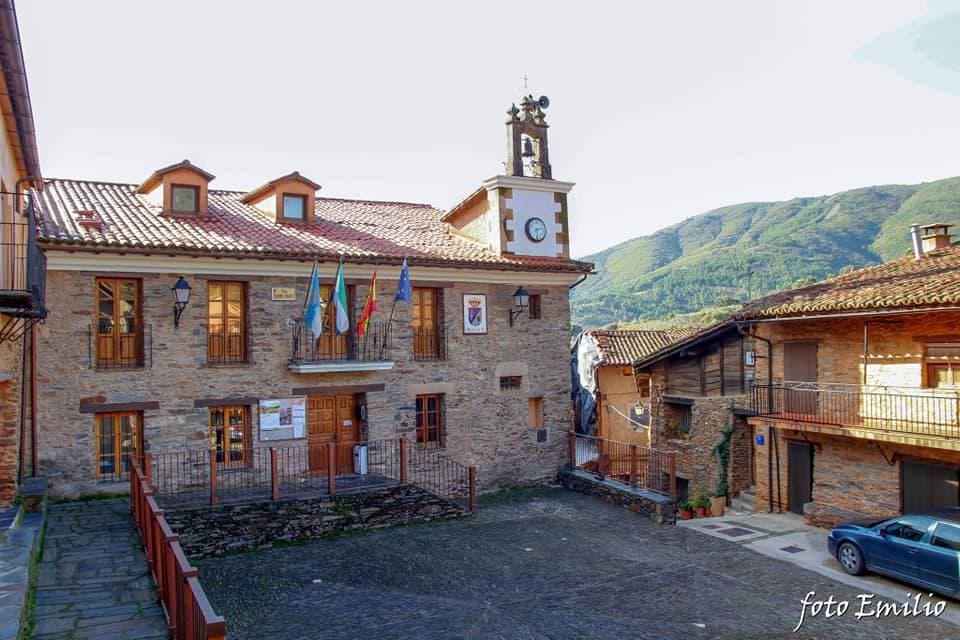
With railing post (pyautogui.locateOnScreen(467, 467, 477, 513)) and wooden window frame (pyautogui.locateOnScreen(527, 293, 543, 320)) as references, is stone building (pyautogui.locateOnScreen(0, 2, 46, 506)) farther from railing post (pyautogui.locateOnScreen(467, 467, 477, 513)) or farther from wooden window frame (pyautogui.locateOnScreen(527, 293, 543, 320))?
wooden window frame (pyautogui.locateOnScreen(527, 293, 543, 320))

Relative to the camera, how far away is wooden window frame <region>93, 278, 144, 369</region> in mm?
13945

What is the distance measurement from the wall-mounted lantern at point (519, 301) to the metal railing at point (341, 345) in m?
3.32

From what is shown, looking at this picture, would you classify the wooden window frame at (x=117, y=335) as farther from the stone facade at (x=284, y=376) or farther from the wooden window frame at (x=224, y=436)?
the wooden window frame at (x=224, y=436)

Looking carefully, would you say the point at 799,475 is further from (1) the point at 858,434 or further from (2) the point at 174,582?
(2) the point at 174,582

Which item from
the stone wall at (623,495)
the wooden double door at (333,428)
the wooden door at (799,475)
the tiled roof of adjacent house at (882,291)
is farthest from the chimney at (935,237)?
the wooden double door at (333,428)

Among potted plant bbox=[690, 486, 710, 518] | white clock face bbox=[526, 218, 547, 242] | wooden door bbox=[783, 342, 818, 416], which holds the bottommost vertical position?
potted plant bbox=[690, 486, 710, 518]

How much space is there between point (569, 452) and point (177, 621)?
13000 millimetres

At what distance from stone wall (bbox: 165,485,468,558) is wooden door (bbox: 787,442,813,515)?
323 inches

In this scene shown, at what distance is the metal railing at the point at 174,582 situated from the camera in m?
5.93

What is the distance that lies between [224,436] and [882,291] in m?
14.0

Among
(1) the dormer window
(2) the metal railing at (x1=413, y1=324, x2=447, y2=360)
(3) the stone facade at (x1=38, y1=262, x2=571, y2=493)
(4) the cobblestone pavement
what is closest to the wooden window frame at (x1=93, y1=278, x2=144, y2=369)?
(3) the stone facade at (x1=38, y1=262, x2=571, y2=493)

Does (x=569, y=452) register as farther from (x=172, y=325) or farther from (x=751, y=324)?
(x=172, y=325)

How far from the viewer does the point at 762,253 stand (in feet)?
274

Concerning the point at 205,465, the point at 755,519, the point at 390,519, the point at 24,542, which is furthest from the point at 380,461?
the point at 755,519
